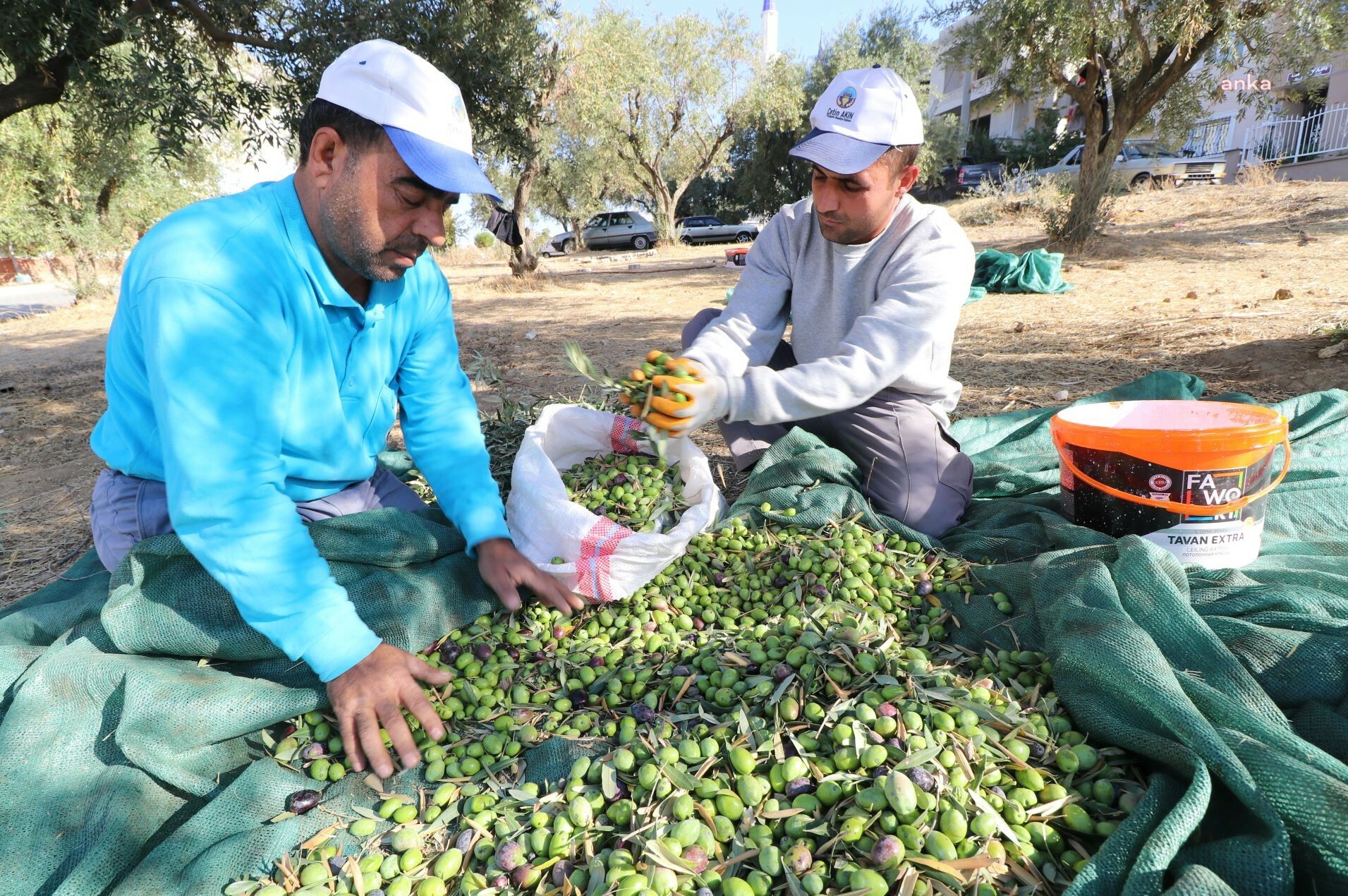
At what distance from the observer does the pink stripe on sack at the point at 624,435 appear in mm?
2984

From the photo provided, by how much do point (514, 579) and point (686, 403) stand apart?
725 millimetres

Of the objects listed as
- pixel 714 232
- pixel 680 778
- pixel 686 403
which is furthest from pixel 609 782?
pixel 714 232

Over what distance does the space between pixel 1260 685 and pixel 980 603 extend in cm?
71

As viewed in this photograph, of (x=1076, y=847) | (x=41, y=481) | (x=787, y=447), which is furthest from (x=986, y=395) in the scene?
(x=41, y=481)

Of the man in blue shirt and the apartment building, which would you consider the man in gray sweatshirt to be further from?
the apartment building

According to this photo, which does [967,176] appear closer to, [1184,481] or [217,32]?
[217,32]

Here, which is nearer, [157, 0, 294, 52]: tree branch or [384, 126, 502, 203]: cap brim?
[384, 126, 502, 203]: cap brim

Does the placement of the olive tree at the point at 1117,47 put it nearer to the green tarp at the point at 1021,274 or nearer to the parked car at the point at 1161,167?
the green tarp at the point at 1021,274

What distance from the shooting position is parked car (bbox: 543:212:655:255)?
2811 centimetres

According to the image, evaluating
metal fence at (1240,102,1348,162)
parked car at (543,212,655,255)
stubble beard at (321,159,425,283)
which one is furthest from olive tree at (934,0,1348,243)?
parked car at (543,212,655,255)

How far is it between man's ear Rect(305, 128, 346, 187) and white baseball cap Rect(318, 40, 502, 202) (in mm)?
76

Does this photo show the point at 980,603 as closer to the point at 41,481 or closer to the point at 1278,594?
the point at 1278,594

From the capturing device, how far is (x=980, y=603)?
2336 mm

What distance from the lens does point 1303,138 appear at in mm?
17719
